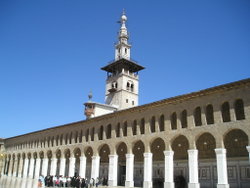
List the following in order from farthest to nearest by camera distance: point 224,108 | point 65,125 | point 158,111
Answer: point 65,125
point 158,111
point 224,108

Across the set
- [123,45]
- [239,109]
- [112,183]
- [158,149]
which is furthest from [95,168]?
[123,45]

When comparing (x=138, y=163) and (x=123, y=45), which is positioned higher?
(x=123, y=45)

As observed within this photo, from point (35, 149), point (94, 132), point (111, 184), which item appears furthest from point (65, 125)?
point (111, 184)

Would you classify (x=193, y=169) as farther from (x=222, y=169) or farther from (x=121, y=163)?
(x=121, y=163)

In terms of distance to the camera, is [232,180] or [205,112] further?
[232,180]

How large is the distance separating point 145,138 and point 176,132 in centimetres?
378

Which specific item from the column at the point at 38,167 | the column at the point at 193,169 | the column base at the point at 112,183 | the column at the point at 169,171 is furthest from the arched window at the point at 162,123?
the column at the point at 38,167

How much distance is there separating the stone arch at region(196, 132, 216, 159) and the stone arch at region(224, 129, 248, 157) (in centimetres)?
146

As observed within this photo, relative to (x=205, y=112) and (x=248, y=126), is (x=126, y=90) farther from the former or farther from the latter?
(x=248, y=126)

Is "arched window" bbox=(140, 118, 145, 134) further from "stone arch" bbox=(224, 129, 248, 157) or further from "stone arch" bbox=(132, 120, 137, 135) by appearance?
"stone arch" bbox=(224, 129, 248, 157)

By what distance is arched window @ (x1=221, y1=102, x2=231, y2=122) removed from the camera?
21156 mm

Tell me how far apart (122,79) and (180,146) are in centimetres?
2492

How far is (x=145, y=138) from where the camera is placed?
1027 inches

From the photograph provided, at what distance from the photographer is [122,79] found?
50156 millimetres
